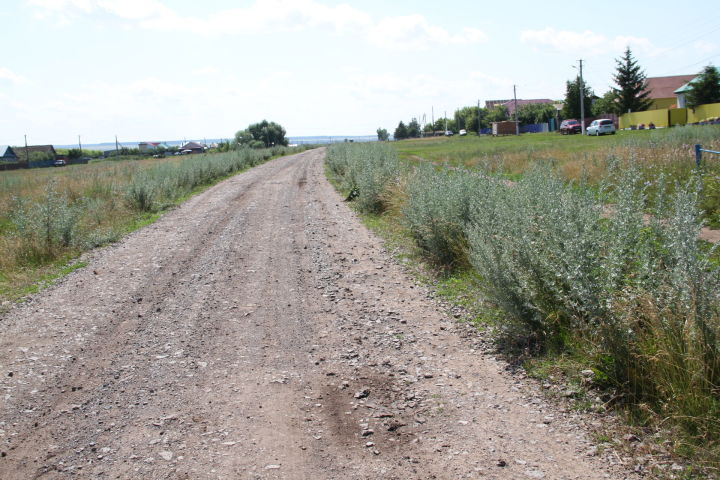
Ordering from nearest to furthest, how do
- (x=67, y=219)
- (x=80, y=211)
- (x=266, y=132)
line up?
(x=67, y=219) → (x=80, y=211) → (x=266, y=132)

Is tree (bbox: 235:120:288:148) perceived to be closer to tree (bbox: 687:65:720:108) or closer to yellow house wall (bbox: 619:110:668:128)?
yellow house wall (bbox: 619:110:668:128)


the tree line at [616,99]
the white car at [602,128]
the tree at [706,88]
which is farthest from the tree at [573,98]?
the white car at [602,128]

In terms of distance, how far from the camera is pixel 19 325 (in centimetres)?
717

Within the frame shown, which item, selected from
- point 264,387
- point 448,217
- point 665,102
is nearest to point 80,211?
point 448,217

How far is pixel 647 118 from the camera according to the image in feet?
190

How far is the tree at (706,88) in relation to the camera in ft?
185

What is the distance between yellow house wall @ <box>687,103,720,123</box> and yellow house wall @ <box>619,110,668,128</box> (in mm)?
2248

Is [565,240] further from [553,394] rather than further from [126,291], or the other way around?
[126,291]

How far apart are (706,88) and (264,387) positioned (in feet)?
209

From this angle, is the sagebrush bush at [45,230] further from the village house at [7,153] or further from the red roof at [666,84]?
the village house at [7,153]

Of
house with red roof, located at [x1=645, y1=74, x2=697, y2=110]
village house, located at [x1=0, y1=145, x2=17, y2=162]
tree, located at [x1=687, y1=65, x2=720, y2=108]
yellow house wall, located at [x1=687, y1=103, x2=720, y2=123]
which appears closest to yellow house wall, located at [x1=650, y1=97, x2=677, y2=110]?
house with red roof, located at [x1=645, y1=74, x2=697, y2=110]

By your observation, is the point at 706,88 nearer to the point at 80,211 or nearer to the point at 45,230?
the point at 80,211

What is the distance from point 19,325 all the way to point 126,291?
1.58m

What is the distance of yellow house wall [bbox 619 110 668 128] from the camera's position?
181 ft
